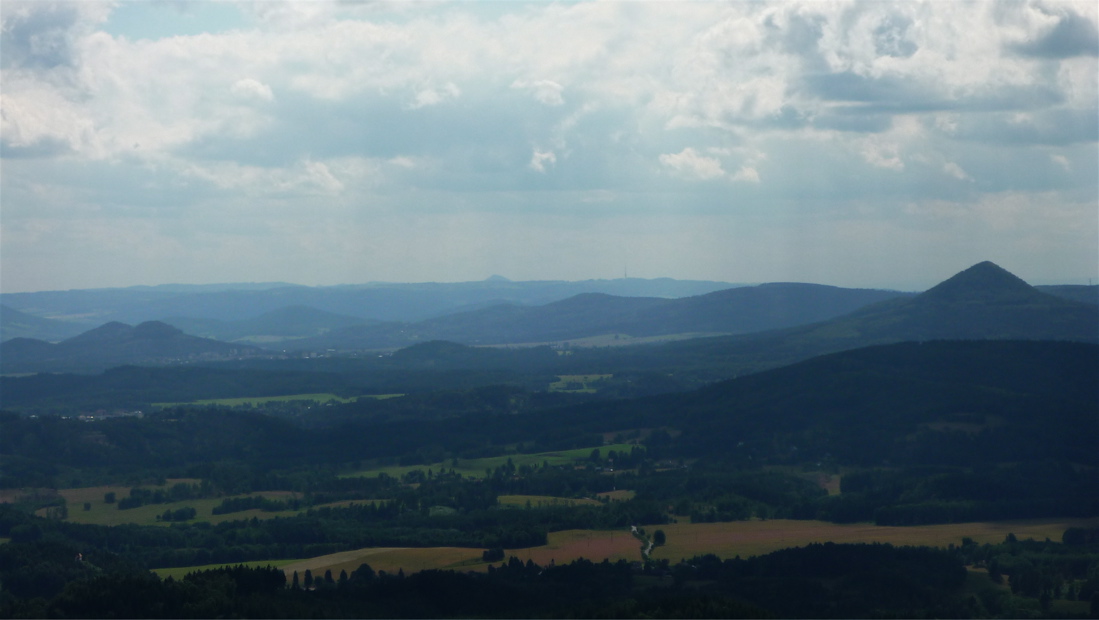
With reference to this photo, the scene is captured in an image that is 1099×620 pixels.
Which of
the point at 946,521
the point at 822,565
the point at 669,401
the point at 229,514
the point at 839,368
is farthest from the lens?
the point at 669,401

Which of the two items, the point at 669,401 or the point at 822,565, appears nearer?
the point at 822,565

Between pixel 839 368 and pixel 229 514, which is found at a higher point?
pixel 839 368

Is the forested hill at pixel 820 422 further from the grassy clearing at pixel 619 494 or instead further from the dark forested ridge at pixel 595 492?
the grassy clearing at pixel 619 494

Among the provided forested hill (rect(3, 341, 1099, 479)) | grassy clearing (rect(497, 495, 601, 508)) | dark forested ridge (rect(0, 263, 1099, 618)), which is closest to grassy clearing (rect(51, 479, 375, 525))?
dark forested ridge (rect(0, 263, 1099, 618))

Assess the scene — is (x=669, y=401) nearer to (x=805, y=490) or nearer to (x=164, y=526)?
(x=805, y=490)

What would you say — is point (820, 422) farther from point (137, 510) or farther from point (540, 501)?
point (137, 510)

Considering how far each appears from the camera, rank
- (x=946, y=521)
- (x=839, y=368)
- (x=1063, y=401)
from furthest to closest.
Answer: (x=839, y=368) → (x=1063, y=401) → (x=946, y=521)

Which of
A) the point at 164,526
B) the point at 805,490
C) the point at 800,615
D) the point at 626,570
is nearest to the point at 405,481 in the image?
the point at 164,526
